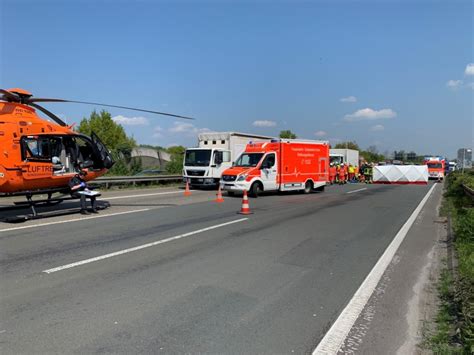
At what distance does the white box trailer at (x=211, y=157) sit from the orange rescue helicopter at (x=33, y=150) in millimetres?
10522

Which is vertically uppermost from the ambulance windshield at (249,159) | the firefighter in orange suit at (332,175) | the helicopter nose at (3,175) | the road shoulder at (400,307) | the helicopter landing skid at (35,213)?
the ambulance windshield at (249,159)

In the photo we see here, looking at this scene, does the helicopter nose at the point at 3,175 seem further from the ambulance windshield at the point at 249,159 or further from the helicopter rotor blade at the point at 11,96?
the ambulance windshield at the point at 249,159

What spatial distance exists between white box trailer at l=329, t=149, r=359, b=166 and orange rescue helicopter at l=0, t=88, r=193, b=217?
30.5 meters

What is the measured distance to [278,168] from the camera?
18.9 m

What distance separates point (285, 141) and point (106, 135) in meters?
46.6

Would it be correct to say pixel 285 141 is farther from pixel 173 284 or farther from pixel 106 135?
pixel 106 135

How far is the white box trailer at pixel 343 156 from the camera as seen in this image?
4003 cm

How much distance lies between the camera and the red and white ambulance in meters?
17.5

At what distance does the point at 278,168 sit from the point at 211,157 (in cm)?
545

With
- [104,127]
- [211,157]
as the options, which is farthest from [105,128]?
[211,157]

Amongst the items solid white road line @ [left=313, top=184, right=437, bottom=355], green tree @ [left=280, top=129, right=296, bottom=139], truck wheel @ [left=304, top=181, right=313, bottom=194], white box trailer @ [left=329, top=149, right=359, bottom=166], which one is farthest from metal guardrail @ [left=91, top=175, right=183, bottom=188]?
green tree @ [left=280, top=129, right=296, bottom=139]

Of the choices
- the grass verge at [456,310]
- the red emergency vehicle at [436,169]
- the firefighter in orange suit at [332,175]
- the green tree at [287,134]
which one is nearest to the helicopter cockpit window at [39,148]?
the grass verge at [456,310]

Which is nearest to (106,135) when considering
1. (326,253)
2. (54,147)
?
(54,147)

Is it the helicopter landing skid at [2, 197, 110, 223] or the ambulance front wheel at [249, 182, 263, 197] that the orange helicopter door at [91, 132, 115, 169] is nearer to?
the helicopter landing skid at [2, 197, 110, 223]
